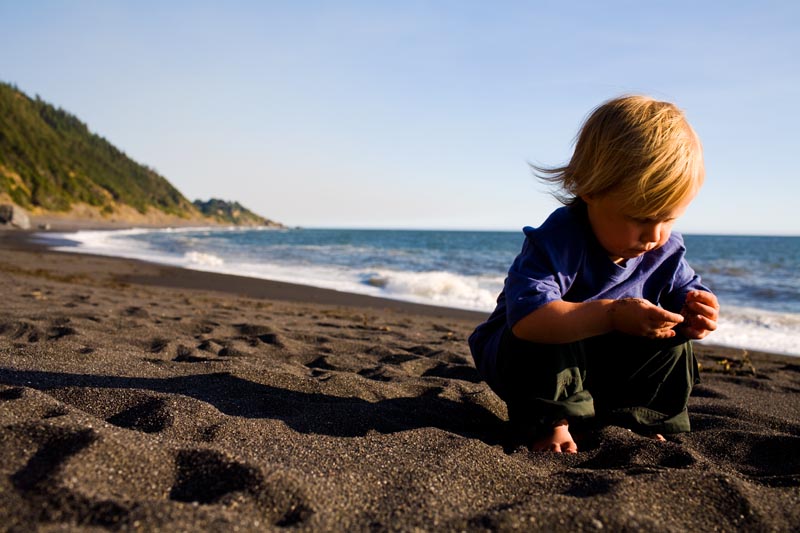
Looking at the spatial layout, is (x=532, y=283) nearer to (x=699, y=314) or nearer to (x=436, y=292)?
(x=699, y=314)

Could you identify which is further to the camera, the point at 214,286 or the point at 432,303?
the point at 214,286

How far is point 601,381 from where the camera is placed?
1979 mm

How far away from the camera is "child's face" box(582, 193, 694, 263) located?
1716 millimetres

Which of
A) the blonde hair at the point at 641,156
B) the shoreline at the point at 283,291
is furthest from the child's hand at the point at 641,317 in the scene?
the shoreline at the point at 283,291

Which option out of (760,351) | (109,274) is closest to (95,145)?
(109,274)

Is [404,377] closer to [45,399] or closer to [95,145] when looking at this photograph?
[45,399]

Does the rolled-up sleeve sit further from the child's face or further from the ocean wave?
Answer: the ocean wave

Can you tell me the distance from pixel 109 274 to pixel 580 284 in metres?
9.38

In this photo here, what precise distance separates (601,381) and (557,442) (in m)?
0.32

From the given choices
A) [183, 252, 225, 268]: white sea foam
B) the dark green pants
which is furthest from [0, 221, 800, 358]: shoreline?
the dark green pants

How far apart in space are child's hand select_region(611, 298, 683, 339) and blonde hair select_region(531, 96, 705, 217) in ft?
0.96

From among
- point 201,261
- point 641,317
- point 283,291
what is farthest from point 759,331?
point 201,261

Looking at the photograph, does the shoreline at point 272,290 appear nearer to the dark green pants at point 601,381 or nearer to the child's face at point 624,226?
the dark green pants at point 601,381

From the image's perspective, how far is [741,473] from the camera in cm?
169
